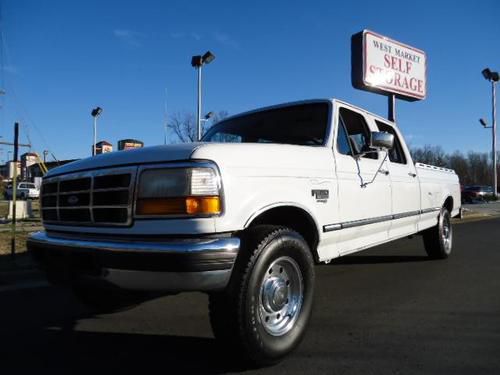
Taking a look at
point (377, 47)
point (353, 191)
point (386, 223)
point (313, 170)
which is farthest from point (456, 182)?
point (377, 47)

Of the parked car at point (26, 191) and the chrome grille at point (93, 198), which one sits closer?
the chrome grille at point (93, 198)

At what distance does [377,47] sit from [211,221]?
13.9m

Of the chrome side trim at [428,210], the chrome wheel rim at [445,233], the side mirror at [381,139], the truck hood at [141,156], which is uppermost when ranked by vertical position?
the side mirror at [381,139]

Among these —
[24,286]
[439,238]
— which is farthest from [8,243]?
[439,238]

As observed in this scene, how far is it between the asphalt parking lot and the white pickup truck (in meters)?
0.35

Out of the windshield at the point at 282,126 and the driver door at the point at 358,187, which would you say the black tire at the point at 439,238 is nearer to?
the driver door at the point at 358,187

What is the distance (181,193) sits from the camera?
A: 286 cm

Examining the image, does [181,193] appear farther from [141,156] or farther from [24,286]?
[24,286]

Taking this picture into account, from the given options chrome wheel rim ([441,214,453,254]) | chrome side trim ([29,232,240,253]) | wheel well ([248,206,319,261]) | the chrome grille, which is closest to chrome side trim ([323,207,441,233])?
wheel well ([248,206,319,261])

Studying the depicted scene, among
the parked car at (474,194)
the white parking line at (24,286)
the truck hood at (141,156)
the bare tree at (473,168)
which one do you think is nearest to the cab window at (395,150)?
the truck hood at (141,156)

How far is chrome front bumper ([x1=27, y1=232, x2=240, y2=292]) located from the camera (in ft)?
8.87

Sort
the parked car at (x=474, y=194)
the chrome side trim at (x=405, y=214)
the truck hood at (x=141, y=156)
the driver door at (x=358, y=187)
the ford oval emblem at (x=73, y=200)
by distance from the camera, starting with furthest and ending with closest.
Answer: the parked car at (x=474, y=194) < the chrome side trim at (x=405, y=214) < the driver door at (x=358, y=187) < the ford oval emblem at (x=73, y=200) < the truck hood at (x=141, y=156)

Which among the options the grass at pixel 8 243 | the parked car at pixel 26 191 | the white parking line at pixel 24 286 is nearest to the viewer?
the white parking line at pixel 24 286

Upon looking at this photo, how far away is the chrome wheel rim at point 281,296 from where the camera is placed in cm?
318
